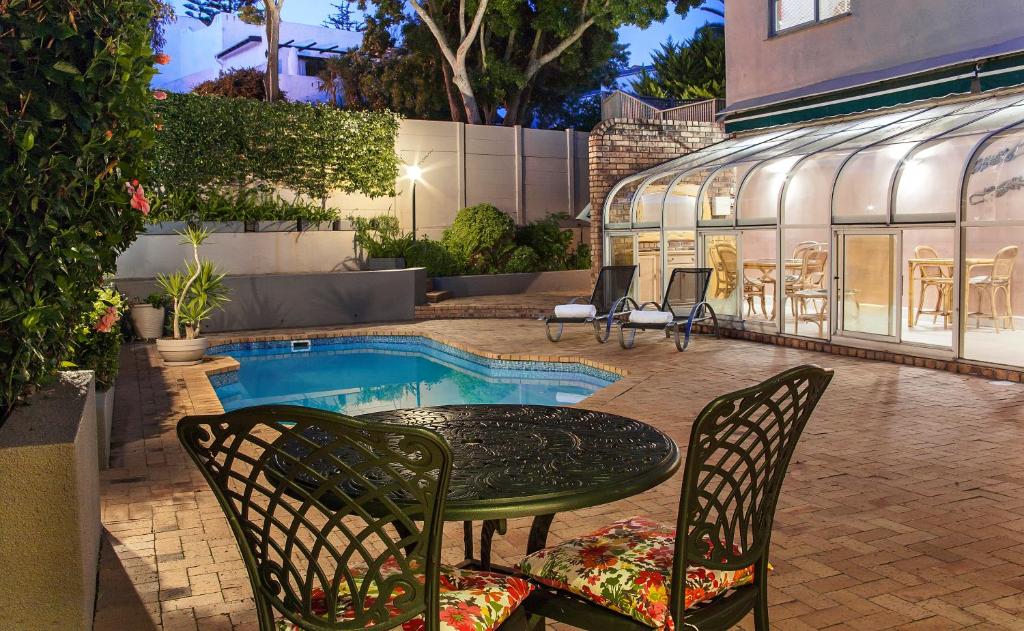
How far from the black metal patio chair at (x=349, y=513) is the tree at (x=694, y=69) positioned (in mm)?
23094

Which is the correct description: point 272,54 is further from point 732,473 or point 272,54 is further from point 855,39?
point 732,473

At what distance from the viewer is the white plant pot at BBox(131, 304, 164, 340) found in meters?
12.4

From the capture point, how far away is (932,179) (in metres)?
9.20

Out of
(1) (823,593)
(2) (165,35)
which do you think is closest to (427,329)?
(1) (823,593)

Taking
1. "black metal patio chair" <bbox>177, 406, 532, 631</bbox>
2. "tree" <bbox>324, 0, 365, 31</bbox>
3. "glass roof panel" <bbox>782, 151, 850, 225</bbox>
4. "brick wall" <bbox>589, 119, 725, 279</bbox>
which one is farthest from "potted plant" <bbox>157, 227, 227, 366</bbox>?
"tree" <bbox>324, 0, 365, 31</bbox>

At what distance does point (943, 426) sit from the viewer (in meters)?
6.63

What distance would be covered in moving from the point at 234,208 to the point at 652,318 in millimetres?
7513

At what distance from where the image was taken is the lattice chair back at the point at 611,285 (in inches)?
484

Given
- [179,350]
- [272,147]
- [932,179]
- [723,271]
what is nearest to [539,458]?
[932,179]

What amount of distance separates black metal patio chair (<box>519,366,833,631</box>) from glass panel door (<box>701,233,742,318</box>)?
31.5ft

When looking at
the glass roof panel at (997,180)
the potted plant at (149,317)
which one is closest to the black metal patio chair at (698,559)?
the glass roof panel at (997,180)

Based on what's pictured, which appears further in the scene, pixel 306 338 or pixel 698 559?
pixel 306 338

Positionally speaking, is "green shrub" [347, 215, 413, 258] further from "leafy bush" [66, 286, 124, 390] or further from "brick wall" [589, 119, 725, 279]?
"leafy bush" [66, 286, 124, 390]

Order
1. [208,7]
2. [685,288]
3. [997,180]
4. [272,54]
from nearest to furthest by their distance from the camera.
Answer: [997,180], [685,288], [272,54], [208,7]
